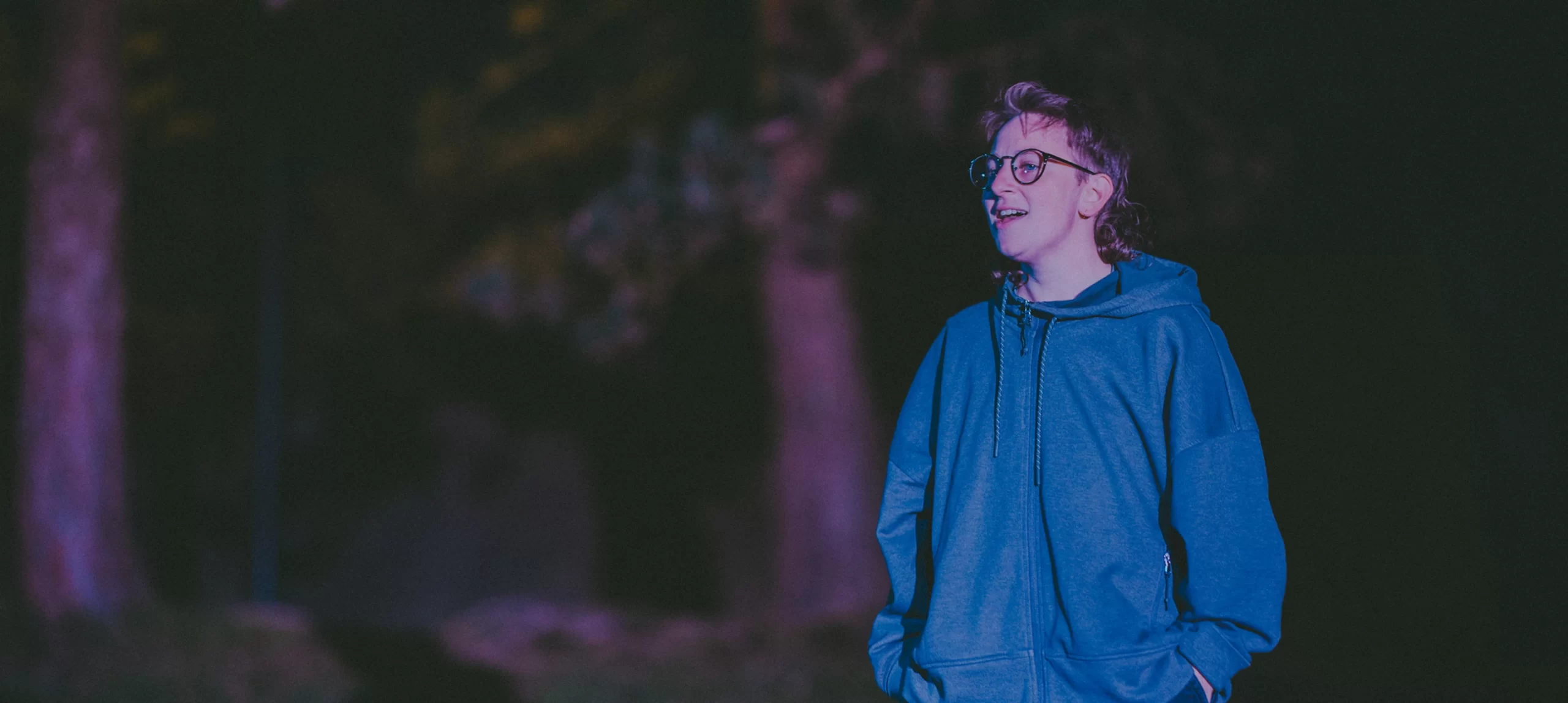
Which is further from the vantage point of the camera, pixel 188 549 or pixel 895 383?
pixel 188 549

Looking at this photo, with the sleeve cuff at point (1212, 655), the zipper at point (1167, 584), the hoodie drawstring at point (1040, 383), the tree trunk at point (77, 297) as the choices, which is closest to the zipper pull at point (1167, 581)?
the zipper at point (1167, 584)

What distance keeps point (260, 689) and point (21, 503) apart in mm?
3028

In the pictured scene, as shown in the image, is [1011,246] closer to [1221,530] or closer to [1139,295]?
[1139,295]

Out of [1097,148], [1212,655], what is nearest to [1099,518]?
[1212,655]

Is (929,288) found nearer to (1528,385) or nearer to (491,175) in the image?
(491,175)

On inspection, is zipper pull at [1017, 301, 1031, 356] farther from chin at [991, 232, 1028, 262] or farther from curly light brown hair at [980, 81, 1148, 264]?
curly light brown hair at [980, 81, 1148, 264]

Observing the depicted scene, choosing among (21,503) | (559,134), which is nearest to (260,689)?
(21,503)

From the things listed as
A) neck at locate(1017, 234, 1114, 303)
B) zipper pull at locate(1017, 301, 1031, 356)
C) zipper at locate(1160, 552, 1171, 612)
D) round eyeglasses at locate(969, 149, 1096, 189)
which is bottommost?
zipper at locate(1160, 552, 1171, 612)

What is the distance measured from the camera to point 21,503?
896 centimetres

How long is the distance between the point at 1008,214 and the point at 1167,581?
2.43ft

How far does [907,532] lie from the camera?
99.8 inches

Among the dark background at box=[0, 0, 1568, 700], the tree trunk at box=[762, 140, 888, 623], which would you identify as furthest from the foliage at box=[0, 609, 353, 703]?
the dark background at box=[0, 0, 1568, 700]

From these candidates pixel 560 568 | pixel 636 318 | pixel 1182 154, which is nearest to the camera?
pixel 1182 154

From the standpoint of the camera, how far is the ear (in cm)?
242
